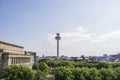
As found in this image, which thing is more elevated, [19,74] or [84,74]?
[19,74]

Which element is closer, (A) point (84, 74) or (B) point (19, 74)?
(B) point (19, 74)

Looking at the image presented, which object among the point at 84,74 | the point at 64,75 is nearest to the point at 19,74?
the point at 64,75

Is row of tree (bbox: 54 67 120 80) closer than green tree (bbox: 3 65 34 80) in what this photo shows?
No

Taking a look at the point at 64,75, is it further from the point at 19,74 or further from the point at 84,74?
the point at 19,74

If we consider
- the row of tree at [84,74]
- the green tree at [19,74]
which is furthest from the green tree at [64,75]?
the green tree at [19,74]

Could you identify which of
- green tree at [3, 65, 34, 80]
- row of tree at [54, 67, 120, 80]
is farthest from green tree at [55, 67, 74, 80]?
green tree at [3, 65, 34, 80]

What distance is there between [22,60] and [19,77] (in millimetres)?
47859

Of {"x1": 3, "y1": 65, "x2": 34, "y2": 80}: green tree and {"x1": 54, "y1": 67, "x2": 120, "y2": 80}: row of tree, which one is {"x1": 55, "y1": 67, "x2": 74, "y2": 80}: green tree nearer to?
{"x1": 54, "y1": 67, "x2": 120, "y2": 80}: row of tree

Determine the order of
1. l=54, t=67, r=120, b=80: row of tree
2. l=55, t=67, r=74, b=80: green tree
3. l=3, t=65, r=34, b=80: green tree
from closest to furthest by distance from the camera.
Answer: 1. l=3, t=65, r=34, b=80: green tree
2. l=55, t=67, r=74, b=80: green tree
3. l=54, t=67, r=120, b=80: row of tree

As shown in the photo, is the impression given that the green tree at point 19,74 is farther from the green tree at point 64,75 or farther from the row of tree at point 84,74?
the row of tree at point 84,74

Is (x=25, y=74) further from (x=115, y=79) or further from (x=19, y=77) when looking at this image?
(x=115, y=79)

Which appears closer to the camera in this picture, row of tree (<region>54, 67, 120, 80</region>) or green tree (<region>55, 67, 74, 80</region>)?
green tree (<region>55, 67, 74, 80</region>)

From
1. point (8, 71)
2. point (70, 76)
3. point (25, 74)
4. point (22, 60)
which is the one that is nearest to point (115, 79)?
point (70, 76)

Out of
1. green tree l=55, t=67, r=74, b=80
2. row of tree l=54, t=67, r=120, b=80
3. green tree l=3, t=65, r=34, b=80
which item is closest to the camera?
green tree l=3, t=65, r=34, b=80
